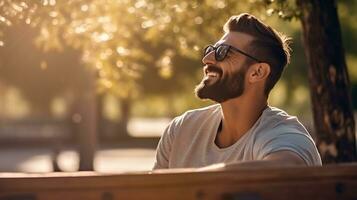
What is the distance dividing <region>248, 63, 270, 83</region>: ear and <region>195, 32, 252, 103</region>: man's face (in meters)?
0.03

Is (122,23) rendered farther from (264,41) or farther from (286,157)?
(286,157)

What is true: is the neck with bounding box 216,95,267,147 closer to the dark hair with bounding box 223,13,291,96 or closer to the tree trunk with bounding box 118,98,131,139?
the dark hair with bounding box 223,13,291,96

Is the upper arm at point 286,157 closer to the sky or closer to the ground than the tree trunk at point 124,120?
closer to the ground

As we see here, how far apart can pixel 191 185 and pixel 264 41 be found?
1.12 metres

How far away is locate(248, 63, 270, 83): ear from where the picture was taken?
401 cm

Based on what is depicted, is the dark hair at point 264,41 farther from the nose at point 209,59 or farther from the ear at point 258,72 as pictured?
the nose at point 209,59

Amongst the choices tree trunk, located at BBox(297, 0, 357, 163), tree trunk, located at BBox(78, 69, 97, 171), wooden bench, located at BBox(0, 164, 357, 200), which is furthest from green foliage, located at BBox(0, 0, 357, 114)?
tree trunk, located at BBox(78, 69, 97, 171)

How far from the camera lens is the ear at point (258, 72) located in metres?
4.01

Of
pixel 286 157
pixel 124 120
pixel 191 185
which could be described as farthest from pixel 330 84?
pixel 124 120

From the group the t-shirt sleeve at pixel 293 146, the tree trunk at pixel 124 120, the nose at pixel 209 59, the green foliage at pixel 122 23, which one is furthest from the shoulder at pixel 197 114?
the tree trunk at pixel 124 120

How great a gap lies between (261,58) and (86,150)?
37.0ft

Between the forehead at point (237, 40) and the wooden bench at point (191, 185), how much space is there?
96 cm

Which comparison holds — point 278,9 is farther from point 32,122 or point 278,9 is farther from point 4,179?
point 32,122

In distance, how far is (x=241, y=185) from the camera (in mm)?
3027
